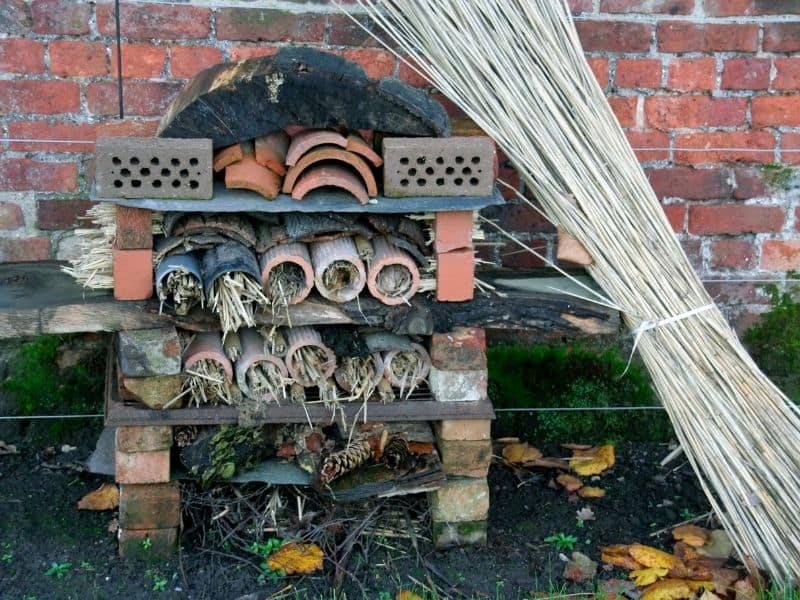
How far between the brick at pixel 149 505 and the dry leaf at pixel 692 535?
4.98 ft

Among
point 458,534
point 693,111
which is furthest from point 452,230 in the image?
point 693,111

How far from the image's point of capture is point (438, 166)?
275 cm

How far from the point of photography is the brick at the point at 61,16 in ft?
10.9

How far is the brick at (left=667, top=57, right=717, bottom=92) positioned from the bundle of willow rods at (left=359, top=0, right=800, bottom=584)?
2.05ft

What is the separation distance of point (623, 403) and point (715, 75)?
1.23 meters

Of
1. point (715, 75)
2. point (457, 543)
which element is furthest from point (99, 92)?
point (715, 75)

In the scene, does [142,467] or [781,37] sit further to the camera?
[781,37]

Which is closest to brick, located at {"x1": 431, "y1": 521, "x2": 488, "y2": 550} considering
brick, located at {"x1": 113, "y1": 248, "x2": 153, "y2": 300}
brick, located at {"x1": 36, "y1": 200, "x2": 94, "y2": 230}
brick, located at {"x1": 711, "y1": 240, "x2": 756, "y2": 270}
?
brick, located at {"x1": 113, "y1": 248, "x2": 153, "y2": 300}

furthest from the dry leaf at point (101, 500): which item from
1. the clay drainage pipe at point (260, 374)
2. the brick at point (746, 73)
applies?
the brick at point (746, 73)

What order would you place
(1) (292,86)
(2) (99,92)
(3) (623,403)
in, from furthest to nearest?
(3) (623,403)
(2) (99,92)
(1) (292,86)

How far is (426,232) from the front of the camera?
2.88 metres

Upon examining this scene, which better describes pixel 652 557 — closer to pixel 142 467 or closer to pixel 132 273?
pixel 142 467

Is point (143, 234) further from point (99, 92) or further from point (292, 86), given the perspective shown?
point (99, 92)

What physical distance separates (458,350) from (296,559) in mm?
768
